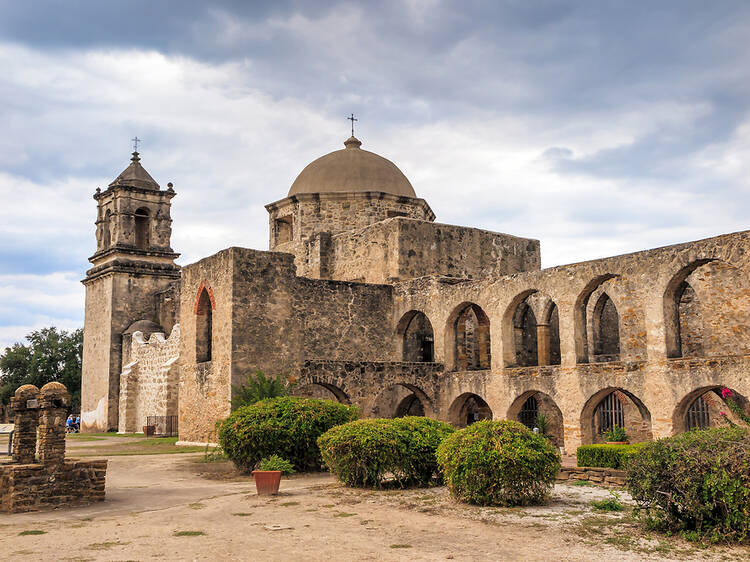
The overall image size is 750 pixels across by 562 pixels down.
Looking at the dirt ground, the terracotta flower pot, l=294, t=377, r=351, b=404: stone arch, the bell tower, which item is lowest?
the dirt ground

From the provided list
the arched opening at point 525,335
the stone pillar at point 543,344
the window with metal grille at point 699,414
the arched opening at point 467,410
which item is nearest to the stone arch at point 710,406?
the window with metal grille at point 699,414

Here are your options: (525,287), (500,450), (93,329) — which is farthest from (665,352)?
(93,329)

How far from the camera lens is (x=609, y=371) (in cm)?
1734

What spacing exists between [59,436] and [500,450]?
18.9ft

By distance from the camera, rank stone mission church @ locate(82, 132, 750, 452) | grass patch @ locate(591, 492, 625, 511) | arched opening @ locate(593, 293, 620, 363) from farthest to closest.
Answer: arched opening @ locate(593, 293, 620, 363) → stone mission church @ locate(82, 132, 750, 452) → grass patch @ locate(591, 492, 625, 511)

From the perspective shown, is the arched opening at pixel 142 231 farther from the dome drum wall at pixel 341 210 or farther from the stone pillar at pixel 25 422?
the stone pillar at pixel 25 422

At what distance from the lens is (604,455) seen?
43.7ft

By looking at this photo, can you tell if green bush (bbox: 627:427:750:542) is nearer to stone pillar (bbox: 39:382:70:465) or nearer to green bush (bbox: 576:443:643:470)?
green bush (bbox: 576:443:643:470)

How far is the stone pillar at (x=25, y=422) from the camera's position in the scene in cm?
1059

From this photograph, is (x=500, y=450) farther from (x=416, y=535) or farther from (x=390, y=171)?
(x=390, y=171)

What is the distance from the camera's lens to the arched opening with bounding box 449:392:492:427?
2136 cm

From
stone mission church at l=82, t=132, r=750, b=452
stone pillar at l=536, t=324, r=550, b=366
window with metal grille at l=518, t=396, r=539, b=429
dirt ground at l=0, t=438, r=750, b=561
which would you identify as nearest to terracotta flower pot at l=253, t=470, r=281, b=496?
dirt ground at l=0, t=438, r=750, b=561

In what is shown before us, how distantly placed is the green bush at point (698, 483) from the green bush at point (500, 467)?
1.76m

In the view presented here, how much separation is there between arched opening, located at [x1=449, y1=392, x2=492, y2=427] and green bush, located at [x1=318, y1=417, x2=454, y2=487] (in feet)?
30.3
